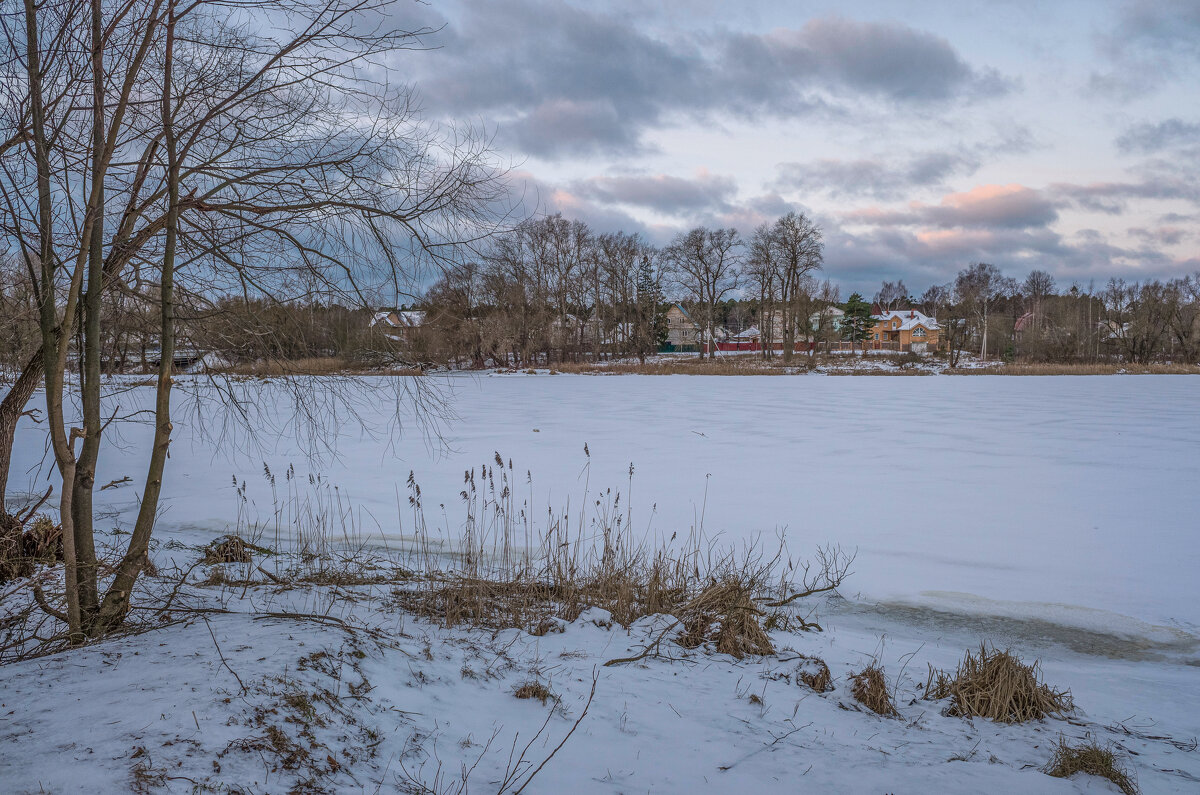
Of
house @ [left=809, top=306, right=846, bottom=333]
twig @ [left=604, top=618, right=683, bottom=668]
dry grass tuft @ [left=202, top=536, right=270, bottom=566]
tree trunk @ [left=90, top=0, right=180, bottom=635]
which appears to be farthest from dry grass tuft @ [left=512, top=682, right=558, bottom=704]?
house @ [left=809, top=306, right=846, bottom=333]

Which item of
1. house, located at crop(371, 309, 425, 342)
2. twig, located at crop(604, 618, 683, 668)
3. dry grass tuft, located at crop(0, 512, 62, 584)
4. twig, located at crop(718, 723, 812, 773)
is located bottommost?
twig, located at crop(718, 723, 812, 773)

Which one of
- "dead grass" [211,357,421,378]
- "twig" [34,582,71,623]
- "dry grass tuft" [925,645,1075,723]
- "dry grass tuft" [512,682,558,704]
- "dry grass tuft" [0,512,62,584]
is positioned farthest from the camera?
"dry grass tuft" [0,512,62,584]

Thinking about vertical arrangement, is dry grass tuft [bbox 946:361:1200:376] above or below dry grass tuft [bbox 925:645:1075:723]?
above

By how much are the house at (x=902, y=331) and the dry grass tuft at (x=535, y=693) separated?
81904mm

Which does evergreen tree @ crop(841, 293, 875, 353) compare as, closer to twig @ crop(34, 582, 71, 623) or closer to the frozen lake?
the frozen lake

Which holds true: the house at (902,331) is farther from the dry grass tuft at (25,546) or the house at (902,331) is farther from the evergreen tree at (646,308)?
the dry grass tuft at (25,546)

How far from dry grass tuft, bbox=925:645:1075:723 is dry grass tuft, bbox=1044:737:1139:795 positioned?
443 mm

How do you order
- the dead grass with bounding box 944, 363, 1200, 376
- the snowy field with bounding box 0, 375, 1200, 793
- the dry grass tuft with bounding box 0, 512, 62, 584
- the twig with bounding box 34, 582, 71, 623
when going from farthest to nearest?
the dead grass with bounding box 944, 363, 1200, 376 < the dry grass tuft with bounding box 0, 512, 62, 584 < the twig with bounding box 34, 582, 71, 623 < the snowy field with bounding box 0, 375, 1200, 793

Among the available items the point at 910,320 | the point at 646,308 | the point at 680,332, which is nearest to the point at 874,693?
the point at 646,308

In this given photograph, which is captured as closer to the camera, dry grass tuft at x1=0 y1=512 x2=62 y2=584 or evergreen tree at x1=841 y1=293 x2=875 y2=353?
dry grass tuft at x1=0 y1=512 x2=62 y2=584

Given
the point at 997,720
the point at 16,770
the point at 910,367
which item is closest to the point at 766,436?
the point at 997,720

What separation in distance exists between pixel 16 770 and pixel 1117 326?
6275cm

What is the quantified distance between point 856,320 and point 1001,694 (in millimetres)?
72770

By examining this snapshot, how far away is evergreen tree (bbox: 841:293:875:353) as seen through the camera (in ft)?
230
